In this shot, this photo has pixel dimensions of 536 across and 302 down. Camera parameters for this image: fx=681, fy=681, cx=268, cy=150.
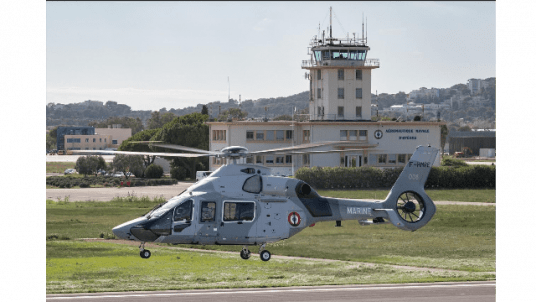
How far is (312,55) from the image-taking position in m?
127

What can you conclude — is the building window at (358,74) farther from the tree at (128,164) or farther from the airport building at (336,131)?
the tree at (128,164)

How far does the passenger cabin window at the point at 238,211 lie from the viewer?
34625mm

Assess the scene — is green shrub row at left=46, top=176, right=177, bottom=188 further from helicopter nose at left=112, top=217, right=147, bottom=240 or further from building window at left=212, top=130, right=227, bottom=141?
helicopter nose at left=112, top=217, right=147, bottom=240

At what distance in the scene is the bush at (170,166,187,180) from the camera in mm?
134275

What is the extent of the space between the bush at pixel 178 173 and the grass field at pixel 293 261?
173 feet

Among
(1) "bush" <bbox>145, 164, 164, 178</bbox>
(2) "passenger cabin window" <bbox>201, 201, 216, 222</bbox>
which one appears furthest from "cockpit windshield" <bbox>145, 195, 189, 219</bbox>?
(1) "bush" <bbox>145, 164, 164, 178</bbox>

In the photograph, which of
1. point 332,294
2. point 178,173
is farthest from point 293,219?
point 178,173

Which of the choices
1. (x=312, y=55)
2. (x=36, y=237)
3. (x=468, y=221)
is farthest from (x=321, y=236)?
(x=312, y=55)

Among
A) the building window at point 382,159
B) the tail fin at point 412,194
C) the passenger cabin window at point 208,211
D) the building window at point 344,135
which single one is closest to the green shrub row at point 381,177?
the building window at point 382,159

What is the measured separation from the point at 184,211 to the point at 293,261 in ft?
108

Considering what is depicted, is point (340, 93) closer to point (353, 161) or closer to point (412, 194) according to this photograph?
point (353, 161)

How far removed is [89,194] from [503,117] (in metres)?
88.1

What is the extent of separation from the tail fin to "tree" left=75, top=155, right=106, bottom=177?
120 metres

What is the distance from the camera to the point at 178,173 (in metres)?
135
